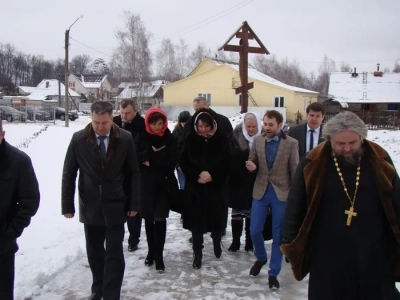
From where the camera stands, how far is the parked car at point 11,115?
3647 centimetres

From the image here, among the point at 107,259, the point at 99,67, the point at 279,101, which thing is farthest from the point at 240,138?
the point at 99,67

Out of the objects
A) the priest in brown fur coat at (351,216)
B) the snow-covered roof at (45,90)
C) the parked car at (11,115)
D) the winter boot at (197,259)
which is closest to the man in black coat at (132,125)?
the winter boot at (197,259)

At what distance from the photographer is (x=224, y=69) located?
137ft

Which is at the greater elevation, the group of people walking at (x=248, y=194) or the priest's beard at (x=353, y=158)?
the priest's beard at (x=353, y=158)

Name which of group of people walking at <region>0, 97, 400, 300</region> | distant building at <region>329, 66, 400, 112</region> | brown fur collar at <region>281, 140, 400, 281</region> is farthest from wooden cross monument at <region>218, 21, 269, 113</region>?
distant building at <region>329, 66, 400, 112</region>

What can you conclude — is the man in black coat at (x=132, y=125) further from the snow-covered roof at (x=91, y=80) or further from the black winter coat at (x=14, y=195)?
the snow-covered roof at (x=91, y=80)

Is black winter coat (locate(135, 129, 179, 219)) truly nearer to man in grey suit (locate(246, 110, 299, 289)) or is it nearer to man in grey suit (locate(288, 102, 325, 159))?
man in grey suit (locate(246, 110, 299, 289))

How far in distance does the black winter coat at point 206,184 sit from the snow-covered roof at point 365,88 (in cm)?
4064

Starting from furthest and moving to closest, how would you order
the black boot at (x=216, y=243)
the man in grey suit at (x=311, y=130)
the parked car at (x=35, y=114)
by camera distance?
1. the parked car at (x=35, y=114)
2. the black boot at (x=216, y=243)
3. the man in grey suit at (x=311, y=130)

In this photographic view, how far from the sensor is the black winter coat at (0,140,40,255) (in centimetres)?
303

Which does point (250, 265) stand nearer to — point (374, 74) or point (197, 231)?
point (197, 231)

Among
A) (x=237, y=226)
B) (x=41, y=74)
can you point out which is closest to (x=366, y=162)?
(x=237, y=226)

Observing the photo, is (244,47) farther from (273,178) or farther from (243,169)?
(273,178)

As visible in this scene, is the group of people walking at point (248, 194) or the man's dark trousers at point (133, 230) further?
the man's dark trousers at point (133, 230)
